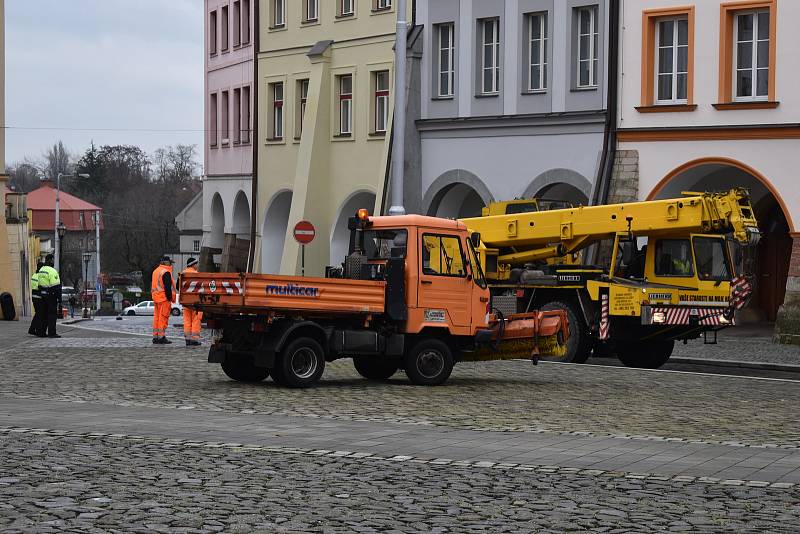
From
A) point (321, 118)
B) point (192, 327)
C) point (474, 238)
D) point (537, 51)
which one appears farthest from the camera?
point (321, 118)

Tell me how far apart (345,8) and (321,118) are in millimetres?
3203

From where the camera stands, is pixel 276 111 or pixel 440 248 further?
pixel 276 111

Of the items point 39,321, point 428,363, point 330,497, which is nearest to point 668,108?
point 39,321

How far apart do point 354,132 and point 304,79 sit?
3384 mm

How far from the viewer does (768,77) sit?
106 feet

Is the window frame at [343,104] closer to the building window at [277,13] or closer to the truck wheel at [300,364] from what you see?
the building window at [277,13]

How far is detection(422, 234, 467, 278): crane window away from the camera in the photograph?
19.3 metres

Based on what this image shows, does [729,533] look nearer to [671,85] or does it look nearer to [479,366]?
[479,366]

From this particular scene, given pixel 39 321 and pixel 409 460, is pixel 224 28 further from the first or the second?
pixel 409 460

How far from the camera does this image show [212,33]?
176 ft

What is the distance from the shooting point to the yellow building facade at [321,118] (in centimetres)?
4222

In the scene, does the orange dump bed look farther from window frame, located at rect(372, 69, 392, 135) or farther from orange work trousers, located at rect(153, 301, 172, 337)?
window frame, located at rect(372, 69, 392, 135)

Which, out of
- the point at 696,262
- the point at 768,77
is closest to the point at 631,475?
the point at 696,262

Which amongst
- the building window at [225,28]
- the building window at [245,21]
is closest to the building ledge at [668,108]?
the building window at [245,21]
